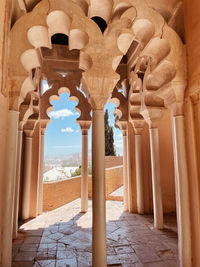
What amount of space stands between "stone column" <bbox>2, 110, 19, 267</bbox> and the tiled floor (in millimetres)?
1138

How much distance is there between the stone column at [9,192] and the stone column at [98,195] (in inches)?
56.8

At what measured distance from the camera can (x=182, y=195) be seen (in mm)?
3459

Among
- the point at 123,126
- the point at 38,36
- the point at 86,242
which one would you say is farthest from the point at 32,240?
the point at 123,126

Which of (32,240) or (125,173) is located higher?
(125,173)

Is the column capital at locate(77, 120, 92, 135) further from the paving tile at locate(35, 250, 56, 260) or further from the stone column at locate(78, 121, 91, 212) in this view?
the paving tile at locate(35, 250, 56, 260)

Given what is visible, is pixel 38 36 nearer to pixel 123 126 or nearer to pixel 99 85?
pixel 99 85

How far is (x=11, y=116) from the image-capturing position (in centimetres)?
332

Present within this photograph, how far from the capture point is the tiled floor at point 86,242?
3.90 m

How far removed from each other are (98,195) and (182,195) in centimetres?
159

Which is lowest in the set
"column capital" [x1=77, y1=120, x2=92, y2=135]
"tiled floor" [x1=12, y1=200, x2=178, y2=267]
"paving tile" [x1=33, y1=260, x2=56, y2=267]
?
"tiled floor" [x1=12, y1=200, x2=178, y2=267]

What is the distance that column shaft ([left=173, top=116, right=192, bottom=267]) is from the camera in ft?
11.0

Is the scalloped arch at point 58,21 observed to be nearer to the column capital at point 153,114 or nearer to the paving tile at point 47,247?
the column capital at point 153,114

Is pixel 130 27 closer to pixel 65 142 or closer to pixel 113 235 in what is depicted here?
pixel 113 235

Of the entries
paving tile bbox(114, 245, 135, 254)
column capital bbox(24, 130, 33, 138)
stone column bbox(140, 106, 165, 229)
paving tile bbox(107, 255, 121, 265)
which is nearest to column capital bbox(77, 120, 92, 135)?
column capital bbox(24, 130, 33, 138)
